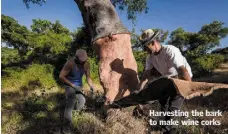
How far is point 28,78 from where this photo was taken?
14297mm

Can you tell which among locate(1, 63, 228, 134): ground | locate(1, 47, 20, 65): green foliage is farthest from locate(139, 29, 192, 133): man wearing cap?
locate(1, 47, 20, 65): green foliage

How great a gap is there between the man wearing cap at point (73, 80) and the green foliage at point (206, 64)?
53.6 ft

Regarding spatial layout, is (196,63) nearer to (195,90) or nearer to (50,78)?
(50,78)

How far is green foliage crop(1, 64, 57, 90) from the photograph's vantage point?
1387 centimetres

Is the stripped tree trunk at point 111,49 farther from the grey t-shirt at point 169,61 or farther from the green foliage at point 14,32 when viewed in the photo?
the green foliage at point 14,32

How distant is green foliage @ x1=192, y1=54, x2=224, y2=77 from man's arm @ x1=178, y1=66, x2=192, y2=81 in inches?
692

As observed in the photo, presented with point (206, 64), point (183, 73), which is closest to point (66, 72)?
point (183, 73)

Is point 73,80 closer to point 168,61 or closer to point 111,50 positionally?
point 111,50

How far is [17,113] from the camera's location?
8.45 metres

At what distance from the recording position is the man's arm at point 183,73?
468cm

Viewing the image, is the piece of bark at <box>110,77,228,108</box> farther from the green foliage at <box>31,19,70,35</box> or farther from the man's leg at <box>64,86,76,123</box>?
the green foliage at <box>31,19,70,35</box>

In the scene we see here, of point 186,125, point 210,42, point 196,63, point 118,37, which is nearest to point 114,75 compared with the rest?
point 118,37

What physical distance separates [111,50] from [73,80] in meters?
1.22

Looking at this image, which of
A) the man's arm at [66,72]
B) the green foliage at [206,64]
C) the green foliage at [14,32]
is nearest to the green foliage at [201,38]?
the green foliage at [206,64]
